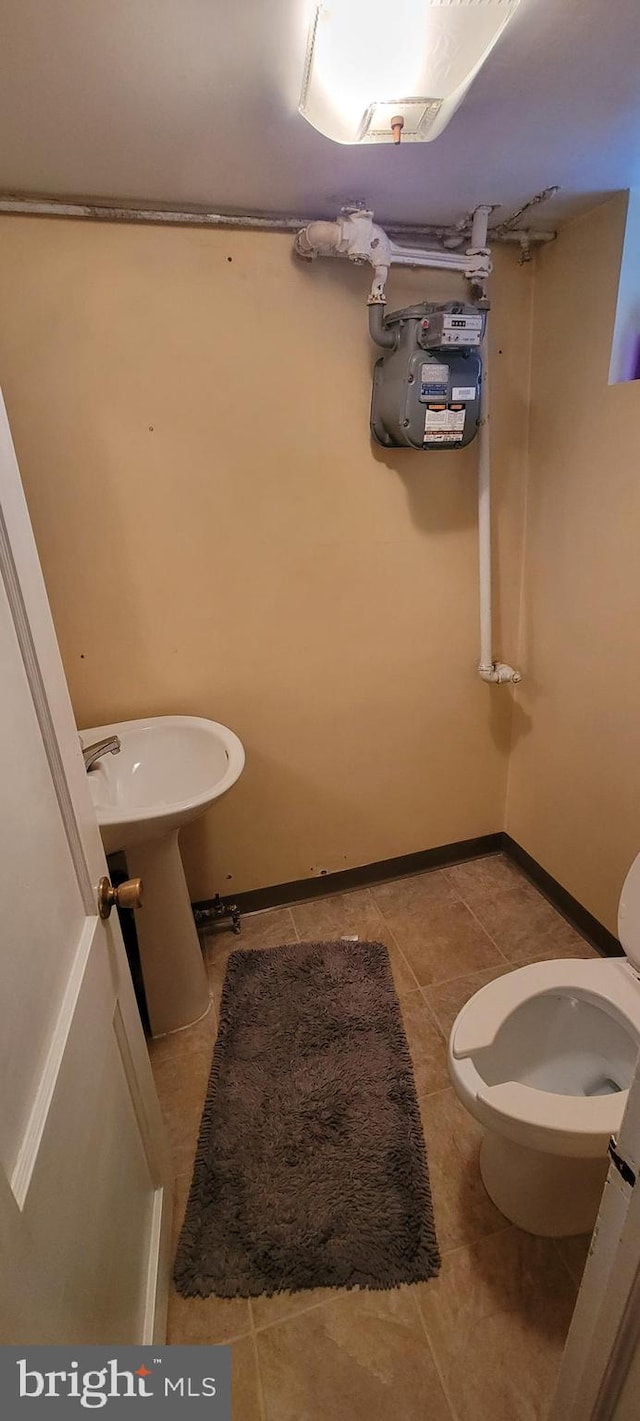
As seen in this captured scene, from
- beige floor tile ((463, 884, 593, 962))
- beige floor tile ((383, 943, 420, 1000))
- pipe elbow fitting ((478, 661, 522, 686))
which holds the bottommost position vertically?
beige floor tile ((463, 884, 593, 962))

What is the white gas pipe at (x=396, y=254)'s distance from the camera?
1.36 metres

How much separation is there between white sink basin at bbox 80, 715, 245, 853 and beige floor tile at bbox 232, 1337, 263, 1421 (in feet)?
3.38

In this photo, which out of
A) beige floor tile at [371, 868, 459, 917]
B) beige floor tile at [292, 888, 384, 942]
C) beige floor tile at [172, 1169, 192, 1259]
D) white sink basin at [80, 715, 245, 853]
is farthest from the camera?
beige floor tile at [371, 868, 459, 917]

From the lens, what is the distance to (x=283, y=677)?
6.01 feet

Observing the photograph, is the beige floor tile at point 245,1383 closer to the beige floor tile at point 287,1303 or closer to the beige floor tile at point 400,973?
the beige floor tile at point 287,1303

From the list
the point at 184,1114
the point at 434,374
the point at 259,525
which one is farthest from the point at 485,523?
the point at 184,1114

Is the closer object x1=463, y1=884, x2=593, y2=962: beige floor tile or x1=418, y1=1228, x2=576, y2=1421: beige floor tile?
x1=418, y1=1228, x2=576, y2=1421: beige floor tile

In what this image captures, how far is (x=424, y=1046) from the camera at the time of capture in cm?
160

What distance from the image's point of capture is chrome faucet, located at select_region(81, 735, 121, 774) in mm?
1457

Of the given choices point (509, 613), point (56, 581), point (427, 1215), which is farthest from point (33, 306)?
point (427, 1215)

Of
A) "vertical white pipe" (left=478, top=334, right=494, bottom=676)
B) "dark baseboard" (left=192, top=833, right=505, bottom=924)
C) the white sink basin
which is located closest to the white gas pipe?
"vertical white pipe" (left=478, top=334, right=494, bottom=676)

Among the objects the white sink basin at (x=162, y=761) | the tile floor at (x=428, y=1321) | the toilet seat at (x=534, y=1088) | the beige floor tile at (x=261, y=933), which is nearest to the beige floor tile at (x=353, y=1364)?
the tile floor at (x=428, y=1321)

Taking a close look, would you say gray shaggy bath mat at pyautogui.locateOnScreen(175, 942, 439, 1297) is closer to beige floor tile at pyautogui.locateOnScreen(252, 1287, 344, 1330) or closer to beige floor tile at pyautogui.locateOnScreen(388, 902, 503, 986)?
beige floor tile at pyautogui.locateOnScreen(252, 1287, 344, 1330)

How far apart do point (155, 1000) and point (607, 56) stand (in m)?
2.07
